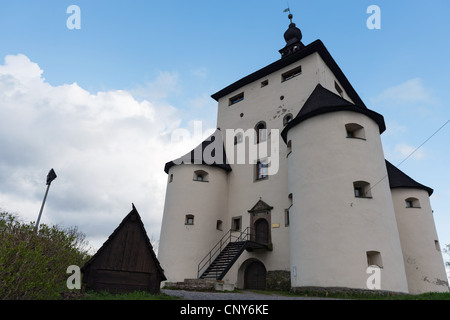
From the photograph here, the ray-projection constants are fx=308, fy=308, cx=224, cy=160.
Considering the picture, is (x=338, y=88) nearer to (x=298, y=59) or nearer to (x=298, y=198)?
(x=298, y=59)

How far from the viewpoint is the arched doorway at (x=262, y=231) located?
1816 cm

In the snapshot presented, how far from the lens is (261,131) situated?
70.1 ft

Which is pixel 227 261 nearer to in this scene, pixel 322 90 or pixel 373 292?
pixel 373 292

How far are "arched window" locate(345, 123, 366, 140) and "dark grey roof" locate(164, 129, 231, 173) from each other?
8.93 metres

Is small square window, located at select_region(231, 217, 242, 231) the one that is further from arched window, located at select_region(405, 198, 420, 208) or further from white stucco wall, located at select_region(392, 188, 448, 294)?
arched window, located at select_region(405, 198, 420, 208)

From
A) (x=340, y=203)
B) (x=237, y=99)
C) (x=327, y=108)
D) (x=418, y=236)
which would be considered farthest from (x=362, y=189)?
(x=237, y=99)

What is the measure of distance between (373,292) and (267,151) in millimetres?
10631

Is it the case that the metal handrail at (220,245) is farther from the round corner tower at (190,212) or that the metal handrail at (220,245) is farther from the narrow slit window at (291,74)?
the narrow slit window at (291,74)

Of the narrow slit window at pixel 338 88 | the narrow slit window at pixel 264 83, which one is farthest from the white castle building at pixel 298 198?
the narrow slit window at pixel 338 88

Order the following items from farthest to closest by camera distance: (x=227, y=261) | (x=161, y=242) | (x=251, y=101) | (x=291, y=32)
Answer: (x=291, y=32) → (x=251, y=101) → (x=161, y=242) → (x=227, y=261)

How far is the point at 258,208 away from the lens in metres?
18.9

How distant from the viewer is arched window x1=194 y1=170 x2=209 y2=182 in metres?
20.9

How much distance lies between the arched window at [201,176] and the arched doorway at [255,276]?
6.24m
